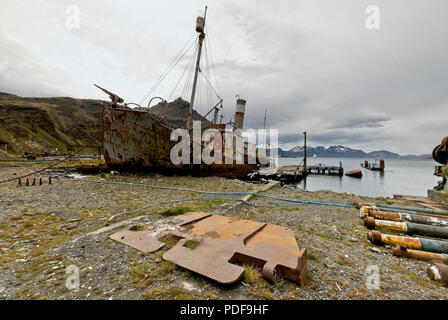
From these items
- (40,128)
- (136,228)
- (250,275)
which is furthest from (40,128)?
(250,275)

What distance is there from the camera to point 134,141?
1198 centimetres

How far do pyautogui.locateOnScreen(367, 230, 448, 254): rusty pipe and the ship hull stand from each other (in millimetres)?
11661

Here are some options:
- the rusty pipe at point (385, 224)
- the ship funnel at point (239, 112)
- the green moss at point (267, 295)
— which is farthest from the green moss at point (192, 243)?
the ship funnel at point (239, 112)

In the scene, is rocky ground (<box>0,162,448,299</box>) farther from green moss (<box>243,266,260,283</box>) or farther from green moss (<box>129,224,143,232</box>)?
green moss (<box>129,224,143,232</box>)

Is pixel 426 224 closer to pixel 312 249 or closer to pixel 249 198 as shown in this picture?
pixel 312 249

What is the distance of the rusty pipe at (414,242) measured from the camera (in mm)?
3309

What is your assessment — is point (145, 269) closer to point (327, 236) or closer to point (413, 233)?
point (327, 236)

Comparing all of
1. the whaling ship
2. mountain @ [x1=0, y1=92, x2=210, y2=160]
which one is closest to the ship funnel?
mountain @ [x1=0, y1=92, x2=210, y2=160]

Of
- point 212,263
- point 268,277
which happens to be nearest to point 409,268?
point 268,277

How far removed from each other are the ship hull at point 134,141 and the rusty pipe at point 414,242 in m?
11.7

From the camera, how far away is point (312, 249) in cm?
315

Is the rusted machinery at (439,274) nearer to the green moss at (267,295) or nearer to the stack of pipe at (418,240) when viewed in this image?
the stack of pipe at (418,240)

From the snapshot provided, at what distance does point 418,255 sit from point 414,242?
0.41 m
